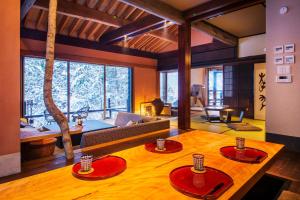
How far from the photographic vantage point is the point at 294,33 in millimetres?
3174

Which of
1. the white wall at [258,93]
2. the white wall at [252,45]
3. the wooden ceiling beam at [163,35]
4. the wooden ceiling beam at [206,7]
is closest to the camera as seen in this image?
the wooden ceiling beam at [206,7]

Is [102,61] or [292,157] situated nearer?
[292,157]

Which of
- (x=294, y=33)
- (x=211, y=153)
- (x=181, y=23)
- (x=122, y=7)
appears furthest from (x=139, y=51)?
(x=211, y=153)

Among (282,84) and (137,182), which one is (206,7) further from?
(137,182)

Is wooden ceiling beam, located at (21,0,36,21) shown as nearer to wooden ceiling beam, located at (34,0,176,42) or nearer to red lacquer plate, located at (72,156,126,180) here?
wooden ceiling beam, located at (34,0,176,42)

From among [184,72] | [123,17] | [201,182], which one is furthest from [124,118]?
[201,182]

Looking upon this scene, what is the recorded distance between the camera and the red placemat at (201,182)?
894mm

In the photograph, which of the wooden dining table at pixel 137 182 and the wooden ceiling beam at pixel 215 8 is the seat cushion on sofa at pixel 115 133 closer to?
the wooden dining table at pixel 137 182

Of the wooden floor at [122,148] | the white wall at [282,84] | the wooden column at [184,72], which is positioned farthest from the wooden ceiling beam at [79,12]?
the white wall at [282,84]

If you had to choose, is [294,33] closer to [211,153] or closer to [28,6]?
[211,153]

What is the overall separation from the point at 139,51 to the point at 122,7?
9.95 feet

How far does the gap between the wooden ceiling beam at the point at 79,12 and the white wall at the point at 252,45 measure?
4.14m

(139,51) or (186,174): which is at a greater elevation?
(139,51)

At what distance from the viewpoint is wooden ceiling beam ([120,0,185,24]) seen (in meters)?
3.68
